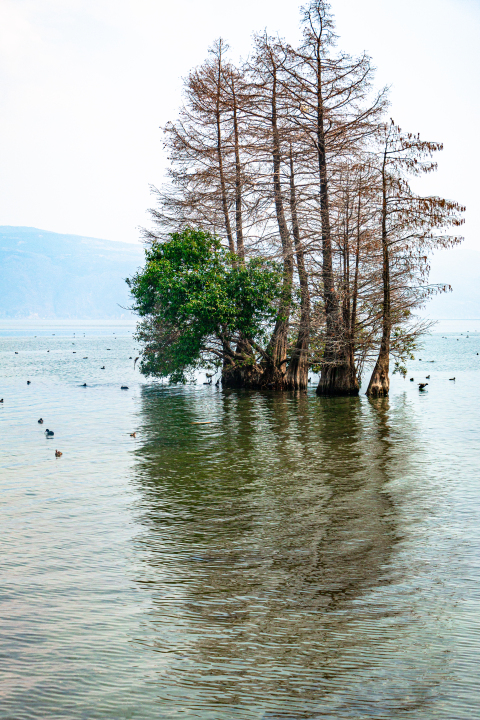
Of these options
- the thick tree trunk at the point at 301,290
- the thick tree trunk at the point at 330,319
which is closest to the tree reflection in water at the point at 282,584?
the thick tree trunk at the point at 330,319

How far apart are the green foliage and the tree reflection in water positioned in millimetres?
14987

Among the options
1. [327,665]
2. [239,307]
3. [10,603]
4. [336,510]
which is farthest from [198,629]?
[239,307]

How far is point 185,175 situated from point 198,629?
3463cm

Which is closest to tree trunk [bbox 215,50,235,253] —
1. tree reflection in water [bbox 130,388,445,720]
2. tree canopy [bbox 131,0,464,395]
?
tree canopy [bbox 131,0,464,395]

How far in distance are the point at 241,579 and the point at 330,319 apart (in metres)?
24.8

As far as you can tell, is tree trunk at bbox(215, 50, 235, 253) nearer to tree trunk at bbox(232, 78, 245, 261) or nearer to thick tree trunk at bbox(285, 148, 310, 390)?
tree trunk at bbox(232, 78, 245, 261)

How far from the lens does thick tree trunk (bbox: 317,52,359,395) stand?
32.5m

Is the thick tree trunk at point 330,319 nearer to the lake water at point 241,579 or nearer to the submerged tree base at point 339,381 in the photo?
the submerged tree base at point 339,381

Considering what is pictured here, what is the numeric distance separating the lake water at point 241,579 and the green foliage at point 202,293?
13.5 metres

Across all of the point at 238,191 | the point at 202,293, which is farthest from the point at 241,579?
the point at 238,191

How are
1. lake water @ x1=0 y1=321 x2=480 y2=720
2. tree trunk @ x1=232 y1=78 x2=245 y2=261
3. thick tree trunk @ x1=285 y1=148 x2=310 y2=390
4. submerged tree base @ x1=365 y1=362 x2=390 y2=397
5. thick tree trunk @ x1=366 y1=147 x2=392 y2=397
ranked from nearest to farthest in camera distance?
1. lake water @ x1=0 y1=321 x2=480 y2=720
2. thick tree trunk @ x1=366 y1=147 x2=392 y2=397
3. thick tree trunk @ x1=285 y1=148 x2=310 y2=390
4. submerged tree base @ x1=365 y1=362 x2=390 y2=397
5. tree trunk @ x1=232 y1=78 x2=245 y2=261

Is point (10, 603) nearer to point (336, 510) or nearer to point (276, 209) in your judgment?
point (336, 510)

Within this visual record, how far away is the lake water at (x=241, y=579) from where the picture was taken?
6254 mm

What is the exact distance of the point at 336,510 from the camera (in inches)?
504
